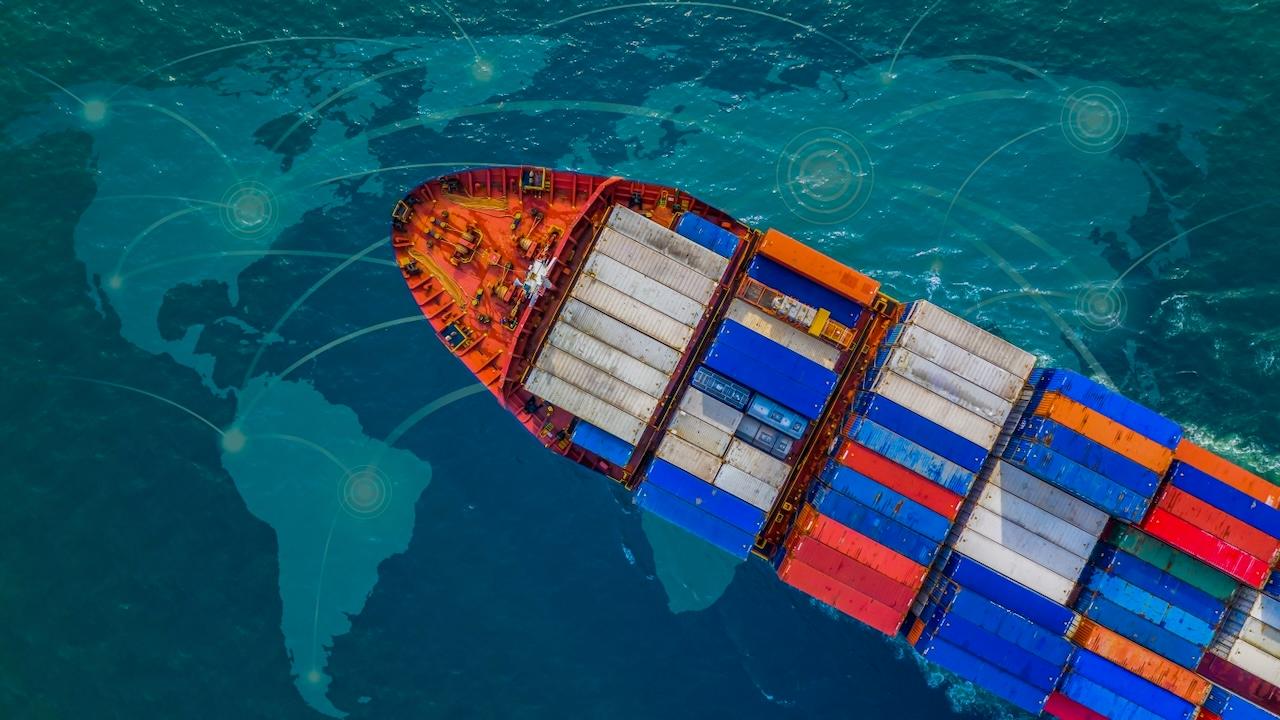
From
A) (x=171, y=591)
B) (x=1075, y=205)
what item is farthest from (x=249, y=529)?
(x=1075, y=205)

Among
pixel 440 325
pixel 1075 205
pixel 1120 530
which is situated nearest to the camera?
pixel 1120 530

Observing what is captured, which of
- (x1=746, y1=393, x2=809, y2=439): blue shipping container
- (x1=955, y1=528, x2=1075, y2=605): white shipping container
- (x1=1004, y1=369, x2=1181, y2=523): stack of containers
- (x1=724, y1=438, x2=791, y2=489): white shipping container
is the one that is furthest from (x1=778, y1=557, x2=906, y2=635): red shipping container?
(x1=1004, y1=369, x2=1181, y2=523): stack of containers

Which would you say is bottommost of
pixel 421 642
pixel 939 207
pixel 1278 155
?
pixel 421 642

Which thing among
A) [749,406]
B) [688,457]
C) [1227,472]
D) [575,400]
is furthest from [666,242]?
[1227,472]

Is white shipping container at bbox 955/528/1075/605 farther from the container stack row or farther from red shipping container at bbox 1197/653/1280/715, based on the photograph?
the container stack row

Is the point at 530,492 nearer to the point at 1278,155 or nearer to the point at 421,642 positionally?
the point at 421,642

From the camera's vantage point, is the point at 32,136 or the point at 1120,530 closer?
the point at 1120,530

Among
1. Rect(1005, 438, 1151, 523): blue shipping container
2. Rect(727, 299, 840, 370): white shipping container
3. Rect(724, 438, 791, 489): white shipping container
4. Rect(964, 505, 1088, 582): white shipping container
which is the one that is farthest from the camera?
Rect(724, 438, 791, 489): white shipping container
